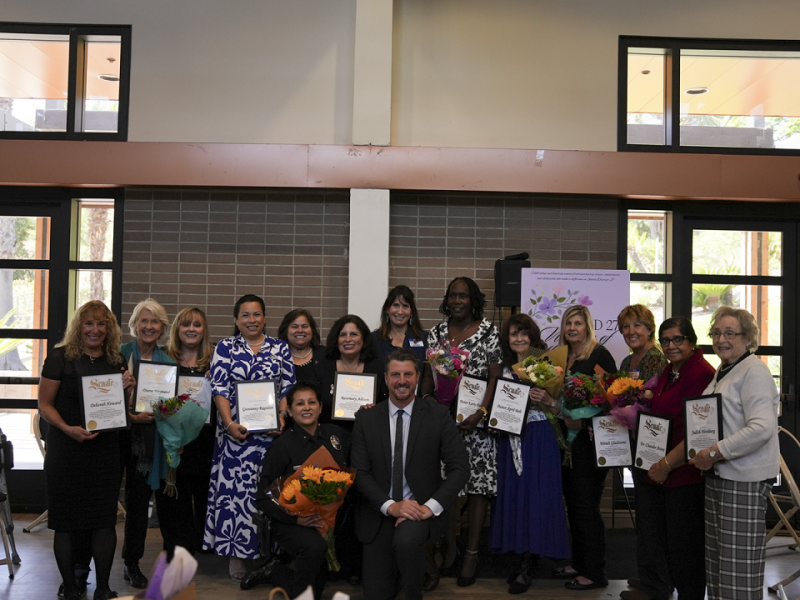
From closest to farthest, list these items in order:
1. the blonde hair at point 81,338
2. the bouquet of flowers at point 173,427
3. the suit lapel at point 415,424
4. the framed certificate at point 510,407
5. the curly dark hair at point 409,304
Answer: the suit lapel at point 415,424, the blonde hair at point 81,338, the bouquet of flowers at point 173,427, the framed certificate at point 510,407, the curly dark hair at point 409,304

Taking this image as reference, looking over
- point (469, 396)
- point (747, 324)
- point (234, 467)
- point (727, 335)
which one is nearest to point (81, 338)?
Result: point (234, 467)

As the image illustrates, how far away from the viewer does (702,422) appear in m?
3.58

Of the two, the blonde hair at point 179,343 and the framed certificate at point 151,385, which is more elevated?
the blonde hair at point 179,343

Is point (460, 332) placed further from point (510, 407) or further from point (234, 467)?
point (234, 467)

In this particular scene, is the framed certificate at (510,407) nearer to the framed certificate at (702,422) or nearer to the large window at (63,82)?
the framed certificate at (702,422)

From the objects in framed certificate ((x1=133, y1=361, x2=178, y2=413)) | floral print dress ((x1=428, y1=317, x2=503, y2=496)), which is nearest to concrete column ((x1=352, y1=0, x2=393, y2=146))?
floral print dress ((x1=428, y1=317, x2=503, y2=496))

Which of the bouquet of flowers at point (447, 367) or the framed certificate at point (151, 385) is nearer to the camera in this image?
the framed certificate at point (151, 385)

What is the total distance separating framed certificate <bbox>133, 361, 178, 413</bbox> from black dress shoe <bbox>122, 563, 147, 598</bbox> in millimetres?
999

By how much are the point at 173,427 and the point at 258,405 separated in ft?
1.70

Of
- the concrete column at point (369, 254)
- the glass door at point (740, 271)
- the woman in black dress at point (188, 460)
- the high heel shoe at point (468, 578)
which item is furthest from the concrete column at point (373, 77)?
the high heel shoe at point (468, 578)

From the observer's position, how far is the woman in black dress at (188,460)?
4.45 metres

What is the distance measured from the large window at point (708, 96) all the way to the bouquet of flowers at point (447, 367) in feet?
9.55

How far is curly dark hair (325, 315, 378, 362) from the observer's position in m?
4.51

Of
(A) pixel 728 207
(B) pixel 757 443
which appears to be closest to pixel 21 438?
(B) pixel 757 443
